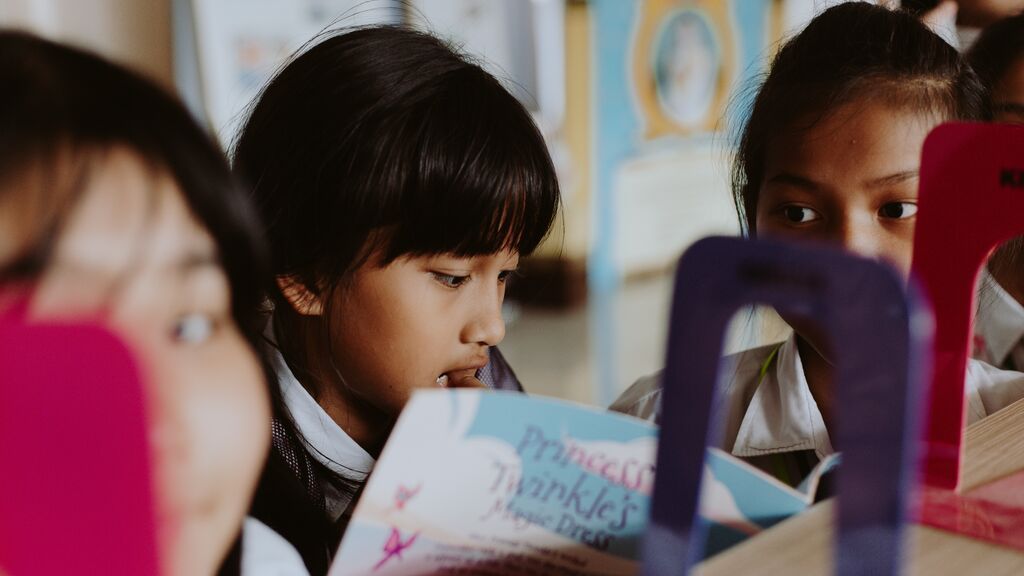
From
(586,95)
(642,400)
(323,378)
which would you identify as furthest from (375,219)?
(586,95)

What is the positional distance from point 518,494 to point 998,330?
871 mm

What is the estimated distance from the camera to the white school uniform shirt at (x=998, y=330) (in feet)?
3.62

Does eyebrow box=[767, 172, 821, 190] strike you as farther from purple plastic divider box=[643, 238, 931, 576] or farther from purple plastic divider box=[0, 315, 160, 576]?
purple plastic divider box=[0, 315, 160, 576]

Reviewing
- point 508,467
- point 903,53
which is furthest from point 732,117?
point 508,467

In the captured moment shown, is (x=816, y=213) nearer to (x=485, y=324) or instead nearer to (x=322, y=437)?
(x=485, y=324)

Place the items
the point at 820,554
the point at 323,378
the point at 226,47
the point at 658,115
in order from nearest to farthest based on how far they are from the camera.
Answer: the point at 820,554 < the point at 323,378 < the point at 226,47 < the point at 658,115

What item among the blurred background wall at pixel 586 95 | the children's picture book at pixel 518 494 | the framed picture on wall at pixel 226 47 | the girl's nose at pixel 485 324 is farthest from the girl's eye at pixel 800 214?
the framed picture on wall at pixel 226 47

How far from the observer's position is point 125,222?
29 cm

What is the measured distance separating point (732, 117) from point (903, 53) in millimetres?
223

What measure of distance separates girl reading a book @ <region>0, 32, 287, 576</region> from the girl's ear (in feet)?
1.77

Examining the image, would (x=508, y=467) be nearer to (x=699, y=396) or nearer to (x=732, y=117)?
(x=699, y=396)

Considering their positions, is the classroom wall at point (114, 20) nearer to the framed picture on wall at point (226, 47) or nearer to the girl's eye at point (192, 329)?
the framed picture on wall at point (226, 47)

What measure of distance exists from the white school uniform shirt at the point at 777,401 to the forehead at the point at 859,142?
0.68ft

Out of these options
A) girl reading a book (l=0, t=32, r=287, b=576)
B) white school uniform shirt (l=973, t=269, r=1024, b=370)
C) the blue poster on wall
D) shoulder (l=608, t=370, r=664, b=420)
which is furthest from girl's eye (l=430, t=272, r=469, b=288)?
the blue poster on wall
